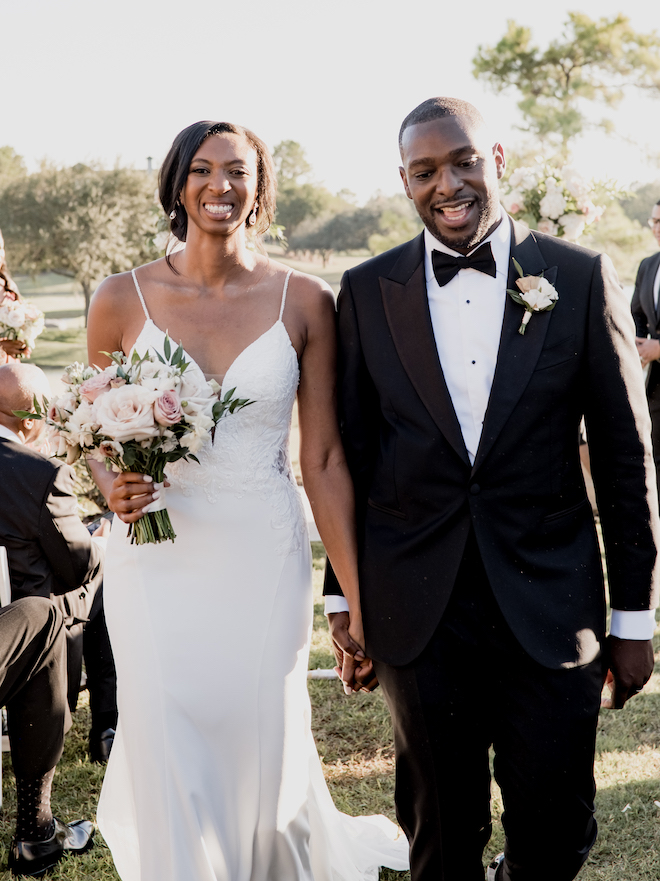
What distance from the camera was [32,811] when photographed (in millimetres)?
3719

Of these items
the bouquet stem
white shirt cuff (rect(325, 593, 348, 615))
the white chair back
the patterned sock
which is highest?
the bouquet stem

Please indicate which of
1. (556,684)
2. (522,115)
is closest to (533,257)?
(556,684)

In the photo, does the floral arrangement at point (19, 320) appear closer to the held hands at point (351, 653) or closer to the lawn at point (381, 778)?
the lawn at point (381, 778)

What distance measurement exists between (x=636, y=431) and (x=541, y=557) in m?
0.47

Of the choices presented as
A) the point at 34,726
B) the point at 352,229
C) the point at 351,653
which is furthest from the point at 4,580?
the point at 352,229

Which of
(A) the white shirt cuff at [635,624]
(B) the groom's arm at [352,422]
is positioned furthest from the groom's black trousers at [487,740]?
(B) the groom's arm at [352,422]

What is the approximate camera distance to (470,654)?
8.61ft

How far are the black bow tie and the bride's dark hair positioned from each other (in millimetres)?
966

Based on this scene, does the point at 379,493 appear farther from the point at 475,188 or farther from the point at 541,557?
the point at 475,188

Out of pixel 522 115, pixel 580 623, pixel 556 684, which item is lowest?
pixel 556 684

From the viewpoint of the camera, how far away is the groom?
8.28 feet

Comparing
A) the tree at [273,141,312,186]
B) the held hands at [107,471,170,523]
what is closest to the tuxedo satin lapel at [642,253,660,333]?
the held hands at [107,471,170,523]

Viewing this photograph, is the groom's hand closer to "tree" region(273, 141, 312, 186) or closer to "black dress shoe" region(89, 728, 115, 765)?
"black dress shoe" region(89, 728, 115, 765)

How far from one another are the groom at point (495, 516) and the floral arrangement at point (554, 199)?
182 inches
